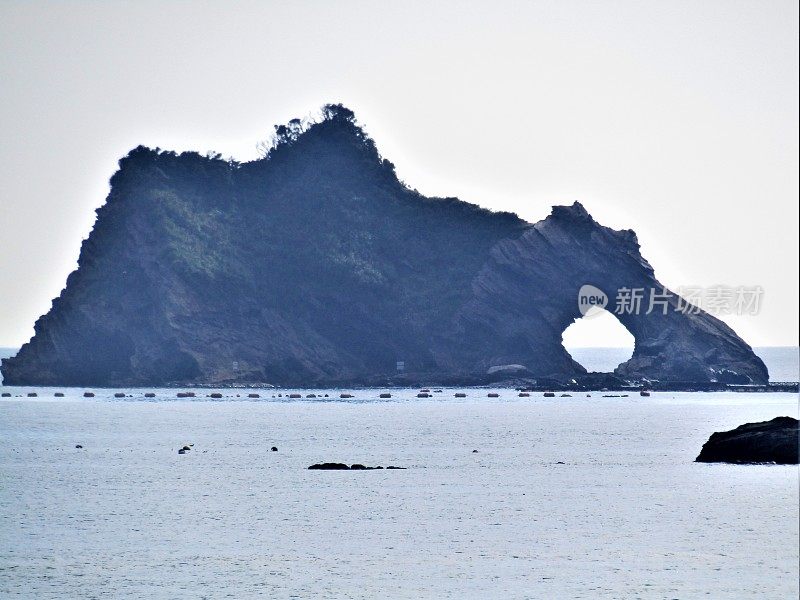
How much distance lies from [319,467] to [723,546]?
26.9 metres

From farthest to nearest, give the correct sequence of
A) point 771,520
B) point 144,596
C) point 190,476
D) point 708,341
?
1. point 708,341
2. point 190,476
3. point 771,520
4. point 144,596

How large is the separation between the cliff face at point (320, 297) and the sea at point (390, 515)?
7852 centimetres

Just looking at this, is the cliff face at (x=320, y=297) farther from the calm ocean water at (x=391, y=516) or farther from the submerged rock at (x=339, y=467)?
the submerged rock at (x=339, y=467)

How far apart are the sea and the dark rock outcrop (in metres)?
1.28

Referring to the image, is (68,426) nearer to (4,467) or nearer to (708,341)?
(4,467)

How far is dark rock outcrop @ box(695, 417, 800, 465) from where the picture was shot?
58.3 m

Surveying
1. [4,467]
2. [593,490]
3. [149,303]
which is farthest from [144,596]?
[149,303]

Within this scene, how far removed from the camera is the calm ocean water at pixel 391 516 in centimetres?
3259

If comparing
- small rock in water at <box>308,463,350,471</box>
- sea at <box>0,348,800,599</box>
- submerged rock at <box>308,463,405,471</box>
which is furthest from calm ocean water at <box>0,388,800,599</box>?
submerged rock at <box>308,463,405,471</box>

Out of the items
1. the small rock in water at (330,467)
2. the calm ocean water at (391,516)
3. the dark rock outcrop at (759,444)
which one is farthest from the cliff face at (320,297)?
the small rock in water at (330,467)

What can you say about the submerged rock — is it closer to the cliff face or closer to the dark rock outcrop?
the dark rock outcrop

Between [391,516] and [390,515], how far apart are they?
0.28 meters

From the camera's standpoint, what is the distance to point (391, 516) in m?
44.3

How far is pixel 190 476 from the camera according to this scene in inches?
2290
